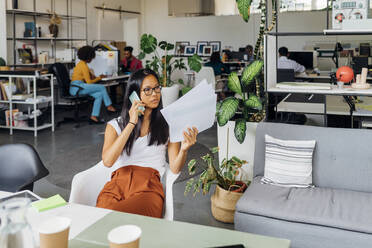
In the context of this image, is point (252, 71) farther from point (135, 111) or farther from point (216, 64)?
point (216, 64)

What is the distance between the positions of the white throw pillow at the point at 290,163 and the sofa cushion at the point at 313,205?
70 mm

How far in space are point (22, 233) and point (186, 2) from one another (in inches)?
445

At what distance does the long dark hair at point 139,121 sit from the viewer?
7.68ft

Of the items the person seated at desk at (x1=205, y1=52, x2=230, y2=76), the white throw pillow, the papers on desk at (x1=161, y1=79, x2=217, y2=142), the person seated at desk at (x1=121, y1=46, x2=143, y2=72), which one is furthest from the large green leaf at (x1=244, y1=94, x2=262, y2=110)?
the person seated at desk at (x1=121, y1=46, x2=143, y2=72)

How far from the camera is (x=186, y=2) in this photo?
11.8 m

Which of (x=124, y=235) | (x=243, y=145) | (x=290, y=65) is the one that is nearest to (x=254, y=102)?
(x=243, y=145)

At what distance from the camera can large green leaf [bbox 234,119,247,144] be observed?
3230mm

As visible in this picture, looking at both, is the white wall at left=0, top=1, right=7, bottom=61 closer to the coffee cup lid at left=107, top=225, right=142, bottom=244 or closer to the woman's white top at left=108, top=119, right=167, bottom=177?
the woman's white top at left=108, top=119, right=167, bottom=177

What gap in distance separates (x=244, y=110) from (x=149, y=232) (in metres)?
2.04

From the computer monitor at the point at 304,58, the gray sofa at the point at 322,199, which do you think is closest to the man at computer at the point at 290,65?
the computer monitor at the point at 304,58

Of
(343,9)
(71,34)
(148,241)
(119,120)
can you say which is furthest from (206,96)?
(71,34)

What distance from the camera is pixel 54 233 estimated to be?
119 centimetres

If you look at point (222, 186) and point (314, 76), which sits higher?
point (314, 76)

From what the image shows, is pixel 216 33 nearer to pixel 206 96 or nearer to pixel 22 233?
pixel 206 96
